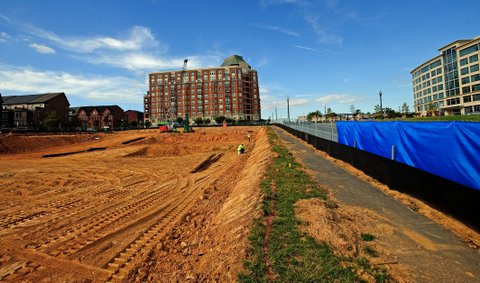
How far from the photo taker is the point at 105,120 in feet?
340

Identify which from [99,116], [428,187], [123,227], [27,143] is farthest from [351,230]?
[99,116]

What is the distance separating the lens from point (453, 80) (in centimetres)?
7219

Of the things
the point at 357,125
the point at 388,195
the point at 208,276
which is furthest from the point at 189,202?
the point at 357,125

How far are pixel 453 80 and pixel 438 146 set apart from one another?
89258 mm

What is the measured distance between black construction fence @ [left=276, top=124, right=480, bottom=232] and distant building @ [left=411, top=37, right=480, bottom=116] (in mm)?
75508

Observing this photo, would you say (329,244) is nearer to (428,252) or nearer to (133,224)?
(428,252)

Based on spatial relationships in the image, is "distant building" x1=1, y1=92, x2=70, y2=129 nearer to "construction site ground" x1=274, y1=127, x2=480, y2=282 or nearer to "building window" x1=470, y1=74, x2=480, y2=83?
"construction site ground" x1=274, y1=127, x2=480, y2=282

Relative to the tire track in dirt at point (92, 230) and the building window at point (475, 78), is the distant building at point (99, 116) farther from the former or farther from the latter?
the building window at point (475, 78)

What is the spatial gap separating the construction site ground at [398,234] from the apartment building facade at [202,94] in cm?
10579

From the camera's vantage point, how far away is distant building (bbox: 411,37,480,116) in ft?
209

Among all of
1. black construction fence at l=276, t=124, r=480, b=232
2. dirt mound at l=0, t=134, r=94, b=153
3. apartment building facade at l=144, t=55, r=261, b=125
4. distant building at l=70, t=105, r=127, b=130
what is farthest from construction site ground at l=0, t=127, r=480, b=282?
apartment building facade at l=144, t=55, r=261, b=125

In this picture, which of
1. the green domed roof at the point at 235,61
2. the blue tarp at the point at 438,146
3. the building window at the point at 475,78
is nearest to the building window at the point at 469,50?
the building window at the point at 475,78

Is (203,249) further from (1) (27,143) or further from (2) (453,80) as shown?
(2) (453,80)

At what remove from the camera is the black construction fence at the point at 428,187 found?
5828mm
